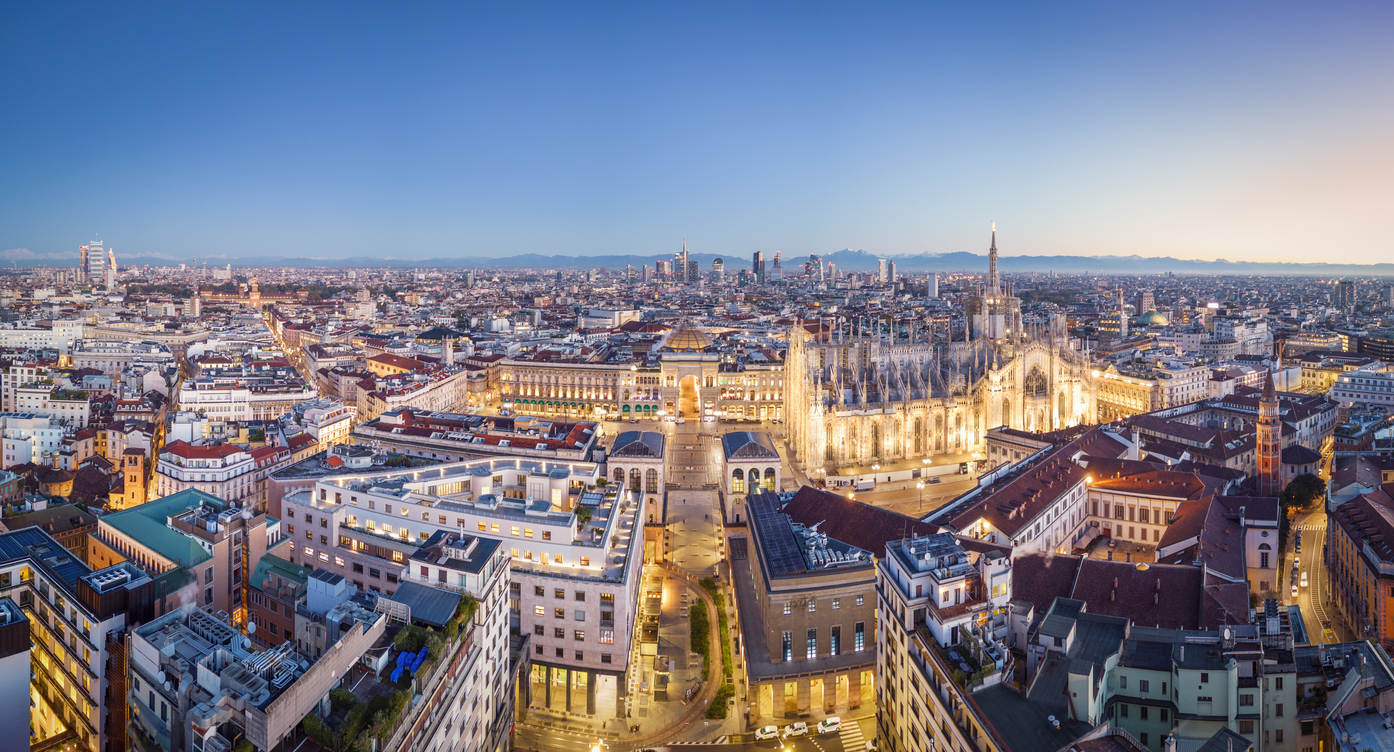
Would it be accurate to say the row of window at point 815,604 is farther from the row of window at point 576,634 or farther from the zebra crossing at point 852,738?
the row of window at point 576,634

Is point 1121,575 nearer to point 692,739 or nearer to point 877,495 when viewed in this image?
point 692,739

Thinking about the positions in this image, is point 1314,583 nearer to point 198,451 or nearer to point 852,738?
point 852,738

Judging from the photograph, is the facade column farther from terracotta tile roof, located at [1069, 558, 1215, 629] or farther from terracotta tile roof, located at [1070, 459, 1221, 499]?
terracotta tile roof, located at [1070, 459, 1221, 499]

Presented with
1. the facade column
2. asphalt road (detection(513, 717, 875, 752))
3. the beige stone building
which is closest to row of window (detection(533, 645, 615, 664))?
the facade column

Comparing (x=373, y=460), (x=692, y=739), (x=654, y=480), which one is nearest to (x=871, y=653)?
(x=692, y=739)

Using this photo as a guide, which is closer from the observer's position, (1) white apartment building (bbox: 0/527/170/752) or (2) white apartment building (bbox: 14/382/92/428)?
(1) white apartment building (bbox: 0/527/170/752)

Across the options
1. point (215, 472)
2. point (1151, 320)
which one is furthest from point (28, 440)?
point (1151, 320)
